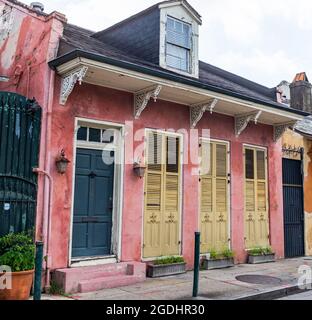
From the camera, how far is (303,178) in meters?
12.3

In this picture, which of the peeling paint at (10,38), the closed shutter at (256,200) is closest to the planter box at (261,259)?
the closed shutter at (256,200)

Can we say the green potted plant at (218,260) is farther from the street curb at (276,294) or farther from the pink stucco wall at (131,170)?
the street curb at (276,294)

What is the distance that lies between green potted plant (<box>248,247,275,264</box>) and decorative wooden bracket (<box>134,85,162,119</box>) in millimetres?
4699

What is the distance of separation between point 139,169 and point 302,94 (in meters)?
9.54

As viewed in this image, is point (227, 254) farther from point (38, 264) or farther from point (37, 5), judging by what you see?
point (37, 5)

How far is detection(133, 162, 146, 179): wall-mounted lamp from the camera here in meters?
8.20

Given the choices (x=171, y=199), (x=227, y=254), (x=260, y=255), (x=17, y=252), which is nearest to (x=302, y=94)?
(x=260, y=255)

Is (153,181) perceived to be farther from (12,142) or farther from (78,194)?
(12,142)

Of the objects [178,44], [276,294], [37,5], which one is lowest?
[276,294]

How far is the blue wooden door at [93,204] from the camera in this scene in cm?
766

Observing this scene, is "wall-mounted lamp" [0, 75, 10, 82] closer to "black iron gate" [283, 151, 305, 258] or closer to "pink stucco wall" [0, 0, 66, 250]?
"pink stucco wall" [0, 0, 66, 250]

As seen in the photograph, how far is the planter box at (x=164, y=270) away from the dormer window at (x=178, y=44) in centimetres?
460

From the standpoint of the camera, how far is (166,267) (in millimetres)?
8203

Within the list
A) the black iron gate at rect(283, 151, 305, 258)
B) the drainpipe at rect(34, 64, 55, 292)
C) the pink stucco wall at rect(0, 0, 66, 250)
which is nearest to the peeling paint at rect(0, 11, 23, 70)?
the pink stucco wall at rect(0, 0, 66, 250)
